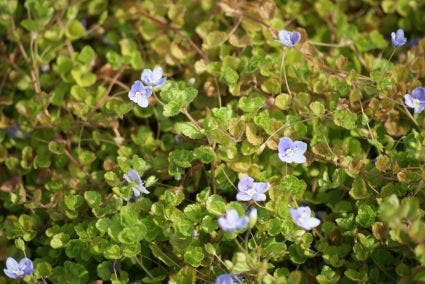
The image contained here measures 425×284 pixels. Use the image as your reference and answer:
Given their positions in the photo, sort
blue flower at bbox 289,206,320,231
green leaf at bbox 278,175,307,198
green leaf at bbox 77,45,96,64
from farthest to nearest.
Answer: green leaf at bbox 77,45,96,64 < green leaf at bbox 278,175,307,198 < blue flower at bbox 289,206,320,231

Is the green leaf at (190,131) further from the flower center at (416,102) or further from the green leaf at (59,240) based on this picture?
the flower center at (416,102)

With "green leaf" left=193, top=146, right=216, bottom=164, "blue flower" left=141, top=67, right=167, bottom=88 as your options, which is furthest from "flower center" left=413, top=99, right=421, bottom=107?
"blue flower" left=141, top=67, right=167, bottom=88

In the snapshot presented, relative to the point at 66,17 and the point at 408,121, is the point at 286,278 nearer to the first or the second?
the point at 408,121

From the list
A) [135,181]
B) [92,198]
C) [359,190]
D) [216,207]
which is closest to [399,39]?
[359,190]

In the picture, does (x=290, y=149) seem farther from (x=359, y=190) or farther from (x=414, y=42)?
(x=414, y=42)

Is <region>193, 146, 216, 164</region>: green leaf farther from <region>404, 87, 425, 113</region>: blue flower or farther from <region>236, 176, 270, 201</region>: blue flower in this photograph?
<region>404, 87, 425, 113</region>: blue flower

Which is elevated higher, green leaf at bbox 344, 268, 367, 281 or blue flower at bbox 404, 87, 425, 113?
blue flower at bbox 404, 87, 425, 113

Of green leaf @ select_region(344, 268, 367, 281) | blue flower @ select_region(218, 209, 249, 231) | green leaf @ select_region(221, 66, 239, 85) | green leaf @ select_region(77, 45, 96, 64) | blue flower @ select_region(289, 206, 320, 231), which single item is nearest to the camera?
blue flower @ select_region(218, 209, 249, 231)

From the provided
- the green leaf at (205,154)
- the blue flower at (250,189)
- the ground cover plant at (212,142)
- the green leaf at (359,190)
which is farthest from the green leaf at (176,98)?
→ the green leaf at (359,190)
